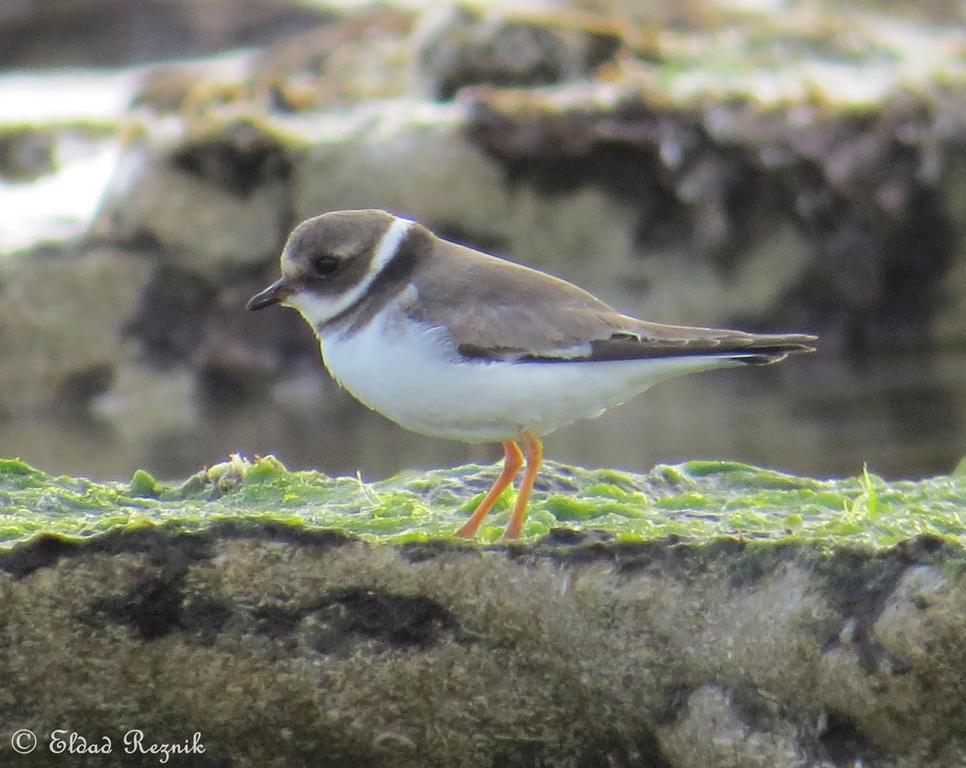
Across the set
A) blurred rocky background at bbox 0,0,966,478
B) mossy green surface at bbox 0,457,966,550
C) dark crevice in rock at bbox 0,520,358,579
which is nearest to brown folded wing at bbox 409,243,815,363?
mossy green surface at bbox 0,457,966,550

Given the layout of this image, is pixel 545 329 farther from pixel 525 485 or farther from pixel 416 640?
pixel 416 640

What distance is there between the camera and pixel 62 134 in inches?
843

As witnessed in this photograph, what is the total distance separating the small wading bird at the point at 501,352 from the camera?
633 cm

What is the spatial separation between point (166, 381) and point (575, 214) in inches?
183

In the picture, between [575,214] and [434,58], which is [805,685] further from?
[434,58]

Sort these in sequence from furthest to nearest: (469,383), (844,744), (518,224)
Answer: (518,224) < (469,383) < (844,744)

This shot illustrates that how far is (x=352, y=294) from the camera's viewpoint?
22.6 ft

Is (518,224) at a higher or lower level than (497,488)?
lower

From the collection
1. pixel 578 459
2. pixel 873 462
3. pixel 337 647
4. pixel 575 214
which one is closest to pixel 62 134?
pixel 575 214

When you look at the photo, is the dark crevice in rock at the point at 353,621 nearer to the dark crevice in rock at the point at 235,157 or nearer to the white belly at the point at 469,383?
the white belly at the point at 469,383

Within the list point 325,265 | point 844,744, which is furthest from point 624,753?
point 325,265

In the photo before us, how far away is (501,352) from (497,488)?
525 millimetres

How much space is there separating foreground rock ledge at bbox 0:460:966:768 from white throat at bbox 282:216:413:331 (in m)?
1.36

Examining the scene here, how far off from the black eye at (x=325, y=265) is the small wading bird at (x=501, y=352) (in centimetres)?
17
